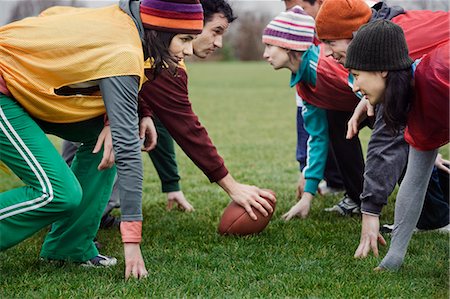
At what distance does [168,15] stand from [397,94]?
1228mm

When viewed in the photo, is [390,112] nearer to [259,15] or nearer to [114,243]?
[114,243]

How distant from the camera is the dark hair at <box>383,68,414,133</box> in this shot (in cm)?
341

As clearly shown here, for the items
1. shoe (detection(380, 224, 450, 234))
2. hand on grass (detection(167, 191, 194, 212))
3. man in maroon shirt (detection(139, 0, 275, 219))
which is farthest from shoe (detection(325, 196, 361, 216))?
hand on grass (detection(167, 191, 194, 212))

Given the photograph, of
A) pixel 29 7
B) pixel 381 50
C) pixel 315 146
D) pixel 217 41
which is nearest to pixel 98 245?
pixel 217 41

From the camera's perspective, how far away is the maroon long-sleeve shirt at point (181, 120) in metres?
4.44

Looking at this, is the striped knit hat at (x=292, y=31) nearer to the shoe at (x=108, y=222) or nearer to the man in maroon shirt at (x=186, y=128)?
the man in maroon shirt at (x=186, y=128)

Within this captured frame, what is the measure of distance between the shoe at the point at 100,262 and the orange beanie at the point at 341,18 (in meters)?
1.91

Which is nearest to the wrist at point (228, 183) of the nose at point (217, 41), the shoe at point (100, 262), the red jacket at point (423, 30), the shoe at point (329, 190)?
the shoe at point (100, 262)

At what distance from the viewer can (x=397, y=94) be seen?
341 centimetres

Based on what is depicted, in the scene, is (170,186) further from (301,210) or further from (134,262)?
(134,262)

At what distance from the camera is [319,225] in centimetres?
507

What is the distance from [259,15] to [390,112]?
4719 cm

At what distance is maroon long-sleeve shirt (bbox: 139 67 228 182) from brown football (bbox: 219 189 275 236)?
0.34 m

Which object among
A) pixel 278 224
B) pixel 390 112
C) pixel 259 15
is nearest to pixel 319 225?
pixel 278 224
